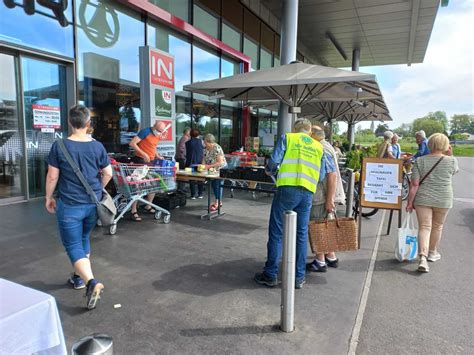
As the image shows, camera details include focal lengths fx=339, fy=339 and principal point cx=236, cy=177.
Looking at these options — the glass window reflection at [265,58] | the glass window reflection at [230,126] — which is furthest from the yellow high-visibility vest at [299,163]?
the glass window reflection at [265,58]

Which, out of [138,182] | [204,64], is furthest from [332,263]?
[204,64]

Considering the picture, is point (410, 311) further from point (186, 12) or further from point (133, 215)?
point (186, 12)

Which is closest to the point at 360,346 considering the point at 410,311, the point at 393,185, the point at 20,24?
the point at 410,311

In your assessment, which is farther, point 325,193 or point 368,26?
point 368,26

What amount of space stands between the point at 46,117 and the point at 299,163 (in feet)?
A: 20.1

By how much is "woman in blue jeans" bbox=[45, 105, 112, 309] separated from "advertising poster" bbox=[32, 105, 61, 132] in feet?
15.7

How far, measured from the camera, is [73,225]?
3.07 meters

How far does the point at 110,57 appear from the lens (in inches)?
327

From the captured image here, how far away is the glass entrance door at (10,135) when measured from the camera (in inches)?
259

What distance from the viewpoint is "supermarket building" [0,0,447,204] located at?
22.3 feet

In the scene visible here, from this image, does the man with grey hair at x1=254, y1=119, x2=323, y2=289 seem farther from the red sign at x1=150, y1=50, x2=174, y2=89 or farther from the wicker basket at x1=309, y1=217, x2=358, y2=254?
the red sign at x1=150, y1=50, x2=174, y2=89

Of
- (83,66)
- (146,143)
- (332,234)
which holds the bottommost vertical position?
(332,234)

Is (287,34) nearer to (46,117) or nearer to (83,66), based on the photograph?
(83,66)

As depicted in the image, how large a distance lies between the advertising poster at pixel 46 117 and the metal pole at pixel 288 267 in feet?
21.2
